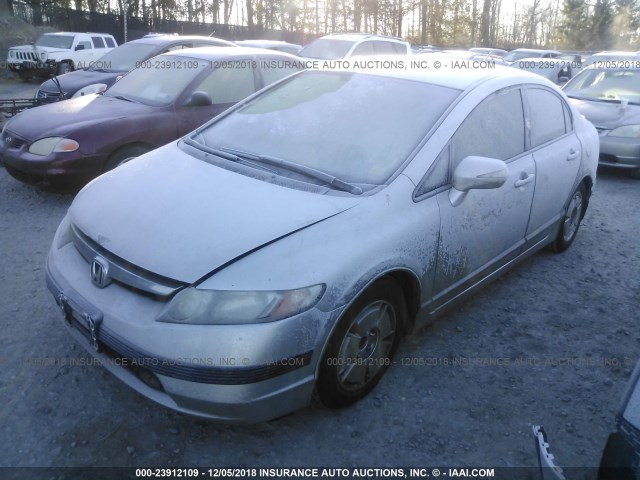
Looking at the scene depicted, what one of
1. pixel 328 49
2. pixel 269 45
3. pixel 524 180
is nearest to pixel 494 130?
pixel 524 180

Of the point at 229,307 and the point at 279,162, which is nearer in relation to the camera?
the point at 229,307

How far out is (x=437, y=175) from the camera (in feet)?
9.46

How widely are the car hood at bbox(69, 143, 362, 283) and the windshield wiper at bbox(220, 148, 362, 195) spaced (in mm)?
96

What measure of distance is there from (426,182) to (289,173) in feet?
2.34

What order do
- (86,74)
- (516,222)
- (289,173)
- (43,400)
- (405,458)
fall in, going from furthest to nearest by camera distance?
(86,74) < (516,222) < (289,173) < (43,400) < (405,458)

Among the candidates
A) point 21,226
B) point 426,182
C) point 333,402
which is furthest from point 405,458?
point 21,226

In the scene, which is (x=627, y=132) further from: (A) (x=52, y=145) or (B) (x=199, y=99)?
(A) (x=52, y=145)

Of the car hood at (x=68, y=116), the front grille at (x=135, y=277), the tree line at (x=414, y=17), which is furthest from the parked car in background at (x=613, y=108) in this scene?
the tree line at (x=414, y=17)

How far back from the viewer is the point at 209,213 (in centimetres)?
255

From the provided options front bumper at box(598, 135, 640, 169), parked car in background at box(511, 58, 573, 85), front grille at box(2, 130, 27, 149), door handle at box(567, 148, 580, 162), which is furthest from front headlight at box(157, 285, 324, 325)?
parked car in background at box(511, 58, 573, 85)

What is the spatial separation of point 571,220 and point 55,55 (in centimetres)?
1787

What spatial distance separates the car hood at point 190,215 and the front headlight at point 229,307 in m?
0.09

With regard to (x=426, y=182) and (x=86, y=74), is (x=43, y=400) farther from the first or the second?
(x=86, y=74)

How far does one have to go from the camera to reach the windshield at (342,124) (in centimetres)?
290
